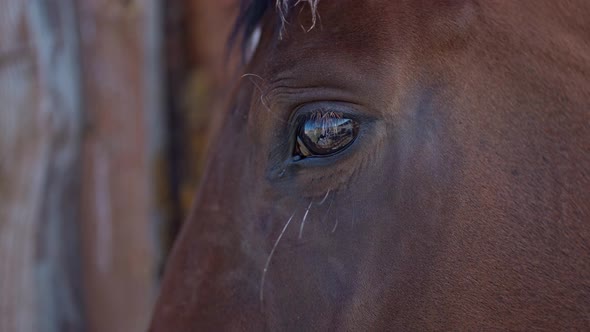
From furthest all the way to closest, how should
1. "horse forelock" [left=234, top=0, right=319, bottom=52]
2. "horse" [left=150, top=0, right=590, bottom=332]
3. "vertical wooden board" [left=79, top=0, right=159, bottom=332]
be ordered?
"vertical wooden board" [left=79, top=0, right=159, bottom=332], "horse forelock" [left=234, top=0, right=319, bottom=52], "horse" [left=150, top=0, right=590, bottom=332]

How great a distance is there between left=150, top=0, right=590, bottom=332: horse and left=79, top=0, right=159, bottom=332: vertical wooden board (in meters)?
1.26

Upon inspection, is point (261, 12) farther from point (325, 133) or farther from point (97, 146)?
point (97, 146)

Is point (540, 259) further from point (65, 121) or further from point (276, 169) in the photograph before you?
point (65, 121)

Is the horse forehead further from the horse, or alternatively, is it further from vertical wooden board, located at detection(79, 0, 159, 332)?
vertical wooden board, located at detection(79, 0, 159, 332)

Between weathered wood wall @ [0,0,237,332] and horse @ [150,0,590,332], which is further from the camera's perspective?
weathered wood wall @ [0,0,237,332]

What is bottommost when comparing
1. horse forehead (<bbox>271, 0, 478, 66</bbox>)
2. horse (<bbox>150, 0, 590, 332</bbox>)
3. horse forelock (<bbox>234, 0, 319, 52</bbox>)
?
horse (<bbox>150, 0, 590, 332</bbox>)

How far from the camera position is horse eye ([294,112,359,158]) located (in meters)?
1.29

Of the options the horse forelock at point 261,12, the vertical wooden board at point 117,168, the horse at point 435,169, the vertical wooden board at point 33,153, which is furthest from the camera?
the vertical wooden board at point 117,168

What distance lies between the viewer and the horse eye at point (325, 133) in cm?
129

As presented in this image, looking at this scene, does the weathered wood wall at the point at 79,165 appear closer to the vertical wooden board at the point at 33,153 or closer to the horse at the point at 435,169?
the vertical wooden board at the point at 33,153

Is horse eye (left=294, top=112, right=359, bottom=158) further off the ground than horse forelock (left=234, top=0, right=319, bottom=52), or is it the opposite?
horse forelock (left=234, top=0, right=319, bottom=52)

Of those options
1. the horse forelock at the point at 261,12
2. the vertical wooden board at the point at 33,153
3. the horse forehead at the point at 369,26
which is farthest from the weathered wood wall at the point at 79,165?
the horse forehead at the point at 369,26

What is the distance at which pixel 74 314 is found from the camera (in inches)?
96.1

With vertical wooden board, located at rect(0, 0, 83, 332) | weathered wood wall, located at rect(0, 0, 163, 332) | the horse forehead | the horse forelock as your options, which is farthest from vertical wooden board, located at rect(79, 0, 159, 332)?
the horse forehead
